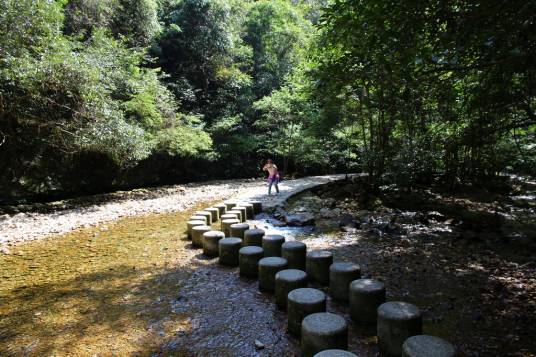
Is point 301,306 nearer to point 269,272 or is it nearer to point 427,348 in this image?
point 269,272

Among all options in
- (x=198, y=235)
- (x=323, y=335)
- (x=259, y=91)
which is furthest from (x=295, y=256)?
(x=259, y=91)

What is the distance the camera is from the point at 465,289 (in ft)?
17.2

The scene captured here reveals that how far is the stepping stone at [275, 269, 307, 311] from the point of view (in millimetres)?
4551

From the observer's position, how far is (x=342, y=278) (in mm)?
4773

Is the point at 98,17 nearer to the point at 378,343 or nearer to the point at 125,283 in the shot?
the point at 125,283

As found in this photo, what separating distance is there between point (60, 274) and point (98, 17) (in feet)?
53.8

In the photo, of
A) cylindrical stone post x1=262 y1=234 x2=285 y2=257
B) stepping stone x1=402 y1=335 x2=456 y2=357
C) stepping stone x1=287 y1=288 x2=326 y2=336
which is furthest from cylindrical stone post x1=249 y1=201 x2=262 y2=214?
stepping stone x1=402 y1=335 x2=456 y2=357

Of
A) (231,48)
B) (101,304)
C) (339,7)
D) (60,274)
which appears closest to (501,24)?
(339,7)

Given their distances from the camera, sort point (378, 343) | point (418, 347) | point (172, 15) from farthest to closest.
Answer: point (172, 15) < point (378, 343) < point (418, 347)

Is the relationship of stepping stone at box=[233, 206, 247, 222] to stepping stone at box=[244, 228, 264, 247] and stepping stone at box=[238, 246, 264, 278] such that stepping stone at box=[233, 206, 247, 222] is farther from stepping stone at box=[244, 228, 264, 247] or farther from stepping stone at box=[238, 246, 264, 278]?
stepping stone at box=[238, 246, 264, 278]

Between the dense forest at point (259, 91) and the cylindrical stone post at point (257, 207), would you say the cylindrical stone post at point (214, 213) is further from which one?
the dense forest at point (259, 91)

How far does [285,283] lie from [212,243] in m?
2.78

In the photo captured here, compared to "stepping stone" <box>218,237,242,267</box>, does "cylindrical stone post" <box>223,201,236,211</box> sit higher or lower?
higher

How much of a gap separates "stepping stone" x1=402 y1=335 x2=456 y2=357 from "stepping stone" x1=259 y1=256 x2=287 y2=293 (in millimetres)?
2427
